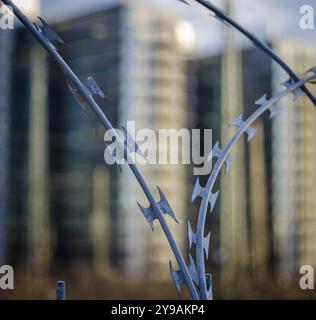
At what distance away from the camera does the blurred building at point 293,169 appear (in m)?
8.33

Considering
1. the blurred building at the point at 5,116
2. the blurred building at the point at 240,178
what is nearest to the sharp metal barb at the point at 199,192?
the blurred building at the point at 240,178

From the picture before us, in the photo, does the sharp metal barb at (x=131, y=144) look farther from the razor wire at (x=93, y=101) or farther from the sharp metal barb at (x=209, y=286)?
the sharp metal barb at (x=209, y=286)

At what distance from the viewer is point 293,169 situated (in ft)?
27.7

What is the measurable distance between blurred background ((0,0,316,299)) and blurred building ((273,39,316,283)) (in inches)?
0.7

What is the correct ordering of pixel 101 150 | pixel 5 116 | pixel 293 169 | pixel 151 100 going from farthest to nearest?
pixel 101 150, pixel 151 100, pixel 293 169, pixel 5 116

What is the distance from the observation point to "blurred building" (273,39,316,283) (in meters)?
8.33

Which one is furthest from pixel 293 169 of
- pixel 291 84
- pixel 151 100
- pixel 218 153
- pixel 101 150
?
pixel 218 153

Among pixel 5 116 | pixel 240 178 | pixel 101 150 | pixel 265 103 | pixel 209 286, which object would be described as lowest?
pixel 209 286

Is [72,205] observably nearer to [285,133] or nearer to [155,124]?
[155,124]

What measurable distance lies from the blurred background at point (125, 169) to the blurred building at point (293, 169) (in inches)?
0.7

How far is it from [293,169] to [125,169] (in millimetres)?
2355

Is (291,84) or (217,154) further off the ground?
(291,84)

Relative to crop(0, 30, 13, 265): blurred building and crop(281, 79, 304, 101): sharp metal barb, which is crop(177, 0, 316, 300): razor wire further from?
crop(0, 30, 13, 265): blurred building

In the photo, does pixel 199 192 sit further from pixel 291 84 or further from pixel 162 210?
pixel 291 84
